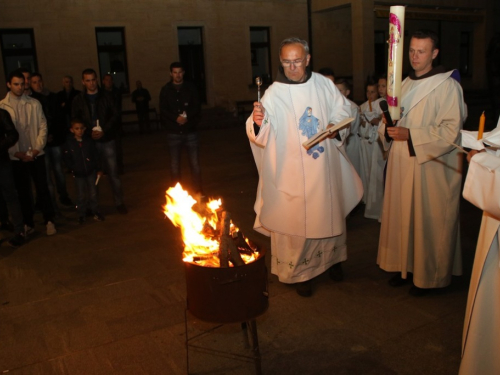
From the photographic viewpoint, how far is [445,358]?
134 inches

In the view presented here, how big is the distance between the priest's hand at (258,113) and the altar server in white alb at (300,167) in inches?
8.2

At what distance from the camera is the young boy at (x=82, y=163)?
6.89 m

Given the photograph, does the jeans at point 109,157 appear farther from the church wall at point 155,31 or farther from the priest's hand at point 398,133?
the church wall at point 155,31

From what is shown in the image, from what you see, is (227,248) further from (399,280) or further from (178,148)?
(178,148)

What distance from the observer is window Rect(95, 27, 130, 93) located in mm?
19031

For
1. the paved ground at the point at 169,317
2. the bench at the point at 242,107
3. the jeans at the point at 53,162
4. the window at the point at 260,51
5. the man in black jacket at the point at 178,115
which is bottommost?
the paved ground at the point at 169,317

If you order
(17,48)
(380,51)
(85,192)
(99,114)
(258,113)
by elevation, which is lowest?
(85,192)

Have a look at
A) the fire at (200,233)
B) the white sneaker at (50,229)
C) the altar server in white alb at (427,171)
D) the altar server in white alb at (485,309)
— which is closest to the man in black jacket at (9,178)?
the white sneaker at (50,229)

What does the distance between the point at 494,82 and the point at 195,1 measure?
38.7ft

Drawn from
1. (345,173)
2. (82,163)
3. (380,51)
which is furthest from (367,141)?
(380,51)

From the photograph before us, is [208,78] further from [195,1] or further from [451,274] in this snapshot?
[451,274]

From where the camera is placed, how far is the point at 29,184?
6488mm

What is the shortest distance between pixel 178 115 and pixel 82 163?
1490 mm

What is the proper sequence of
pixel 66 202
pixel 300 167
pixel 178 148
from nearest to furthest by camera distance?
pixel 300 167 → pixel 178 148 → pixel 66 202
